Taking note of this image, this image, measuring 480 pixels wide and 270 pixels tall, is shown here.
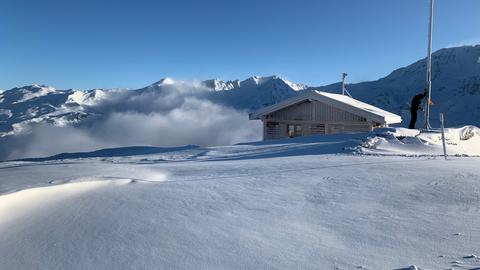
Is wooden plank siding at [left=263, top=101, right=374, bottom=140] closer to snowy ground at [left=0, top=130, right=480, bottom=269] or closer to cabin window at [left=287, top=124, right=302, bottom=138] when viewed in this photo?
cabin window at [left=287, top=124, right=302, bottom=138]

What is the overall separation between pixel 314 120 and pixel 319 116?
0.33 meters

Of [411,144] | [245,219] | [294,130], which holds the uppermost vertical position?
[294,130]

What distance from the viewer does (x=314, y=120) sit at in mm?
21000

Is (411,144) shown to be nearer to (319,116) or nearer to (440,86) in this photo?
(319,116)

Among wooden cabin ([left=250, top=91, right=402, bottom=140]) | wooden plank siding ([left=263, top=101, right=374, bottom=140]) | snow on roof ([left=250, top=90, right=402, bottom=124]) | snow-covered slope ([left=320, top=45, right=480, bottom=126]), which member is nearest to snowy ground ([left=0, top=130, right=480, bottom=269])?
snow on roof ([left=250, top=90, right=402, bottom=124])

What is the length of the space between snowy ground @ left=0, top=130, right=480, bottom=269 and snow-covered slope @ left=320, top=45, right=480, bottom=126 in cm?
10148

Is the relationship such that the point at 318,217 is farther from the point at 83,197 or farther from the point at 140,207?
the point at 83,197

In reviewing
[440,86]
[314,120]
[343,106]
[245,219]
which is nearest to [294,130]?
[314,120]

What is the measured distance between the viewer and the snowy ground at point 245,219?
3.70 metres

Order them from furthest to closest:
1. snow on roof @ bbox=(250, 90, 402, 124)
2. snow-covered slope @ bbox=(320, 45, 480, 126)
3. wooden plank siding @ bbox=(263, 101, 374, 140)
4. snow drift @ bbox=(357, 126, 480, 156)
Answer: snow-covered slope @ bbox=(320, 45, 480, 126) → wooden plank siding @ bbox=(263, 101, 374, 140) → snow on roof @ bbox=(250, 90, 402, 124) → snow drift @ bbox=(357, 126, 480, 156)

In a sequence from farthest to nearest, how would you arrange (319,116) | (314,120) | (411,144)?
1. (314,120)
2. (319,116)
3. (411,144)

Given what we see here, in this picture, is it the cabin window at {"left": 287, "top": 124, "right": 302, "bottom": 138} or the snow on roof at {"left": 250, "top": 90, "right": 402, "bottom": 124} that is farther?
the cabin window at {"left": 287, "top": 124, "right": 302, "bottom": 138}

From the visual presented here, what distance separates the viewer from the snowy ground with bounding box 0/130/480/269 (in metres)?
3.70

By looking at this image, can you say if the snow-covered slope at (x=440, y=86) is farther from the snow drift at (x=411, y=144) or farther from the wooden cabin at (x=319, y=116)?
the snow drift at (x=411, y=144)
